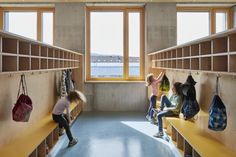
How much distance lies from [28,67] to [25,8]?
4.66 metres

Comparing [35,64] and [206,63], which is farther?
[35,64]

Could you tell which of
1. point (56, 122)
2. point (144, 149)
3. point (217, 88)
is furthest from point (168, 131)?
point (56, 122)

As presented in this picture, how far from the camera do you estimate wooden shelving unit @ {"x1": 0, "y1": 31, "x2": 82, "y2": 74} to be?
9.15ft

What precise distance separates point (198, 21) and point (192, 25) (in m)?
0.23

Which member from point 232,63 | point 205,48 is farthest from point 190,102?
point 232,63

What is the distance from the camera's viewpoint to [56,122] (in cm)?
411

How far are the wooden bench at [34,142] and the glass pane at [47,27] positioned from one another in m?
3.49

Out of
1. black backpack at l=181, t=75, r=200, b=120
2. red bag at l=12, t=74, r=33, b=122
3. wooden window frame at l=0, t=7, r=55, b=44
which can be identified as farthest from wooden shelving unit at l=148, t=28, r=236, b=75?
wooden window frame at l=0, t=7, r=55, b=44

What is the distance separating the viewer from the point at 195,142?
3025mm

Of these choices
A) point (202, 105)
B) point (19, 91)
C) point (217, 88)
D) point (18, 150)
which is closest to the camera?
point (18, 150)

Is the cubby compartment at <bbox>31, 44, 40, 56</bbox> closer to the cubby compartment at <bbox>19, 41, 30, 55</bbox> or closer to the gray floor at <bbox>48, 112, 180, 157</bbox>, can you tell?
the cubby compartment at <bbox>19, 41, 30, 55</bbox>

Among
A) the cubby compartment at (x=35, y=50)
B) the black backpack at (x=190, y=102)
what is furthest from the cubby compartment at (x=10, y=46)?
the black backpack at (x=190, y=102)

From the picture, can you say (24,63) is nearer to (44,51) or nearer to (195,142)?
(44,51)

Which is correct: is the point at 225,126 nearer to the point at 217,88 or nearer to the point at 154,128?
the point at 217,88
